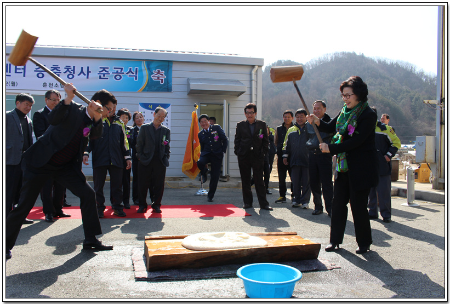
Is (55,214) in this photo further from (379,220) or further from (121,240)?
(379,220)

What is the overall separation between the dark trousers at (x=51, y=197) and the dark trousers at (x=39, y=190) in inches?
77.1

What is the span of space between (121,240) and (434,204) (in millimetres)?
7152

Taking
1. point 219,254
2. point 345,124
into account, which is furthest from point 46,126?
point 345,124

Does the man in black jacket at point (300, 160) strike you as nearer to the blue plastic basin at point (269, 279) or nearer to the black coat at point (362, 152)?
the black coat at point (362, 152)

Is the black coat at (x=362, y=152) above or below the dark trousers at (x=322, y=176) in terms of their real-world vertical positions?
above

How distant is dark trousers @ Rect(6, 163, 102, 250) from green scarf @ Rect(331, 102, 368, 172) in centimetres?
283

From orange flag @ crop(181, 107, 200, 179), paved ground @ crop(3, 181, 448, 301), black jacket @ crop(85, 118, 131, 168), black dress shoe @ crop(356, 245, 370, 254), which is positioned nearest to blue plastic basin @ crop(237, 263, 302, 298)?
paved ground @ crop(3, 181, 448, 301)

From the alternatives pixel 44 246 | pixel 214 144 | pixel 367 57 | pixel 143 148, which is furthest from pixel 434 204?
pixel 367 57

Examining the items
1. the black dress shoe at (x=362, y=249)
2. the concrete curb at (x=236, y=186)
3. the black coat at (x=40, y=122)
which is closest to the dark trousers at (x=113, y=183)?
the black coat at (x=40, y=122)

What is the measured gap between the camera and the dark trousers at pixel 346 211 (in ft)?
12.4

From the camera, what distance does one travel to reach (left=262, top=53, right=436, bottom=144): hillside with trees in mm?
60453

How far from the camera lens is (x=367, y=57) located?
104875 mm

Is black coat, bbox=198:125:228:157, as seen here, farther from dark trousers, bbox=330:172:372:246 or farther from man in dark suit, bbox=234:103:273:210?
dark trousers, bbox=330:172:372:246

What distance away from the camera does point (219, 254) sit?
3104 mm
